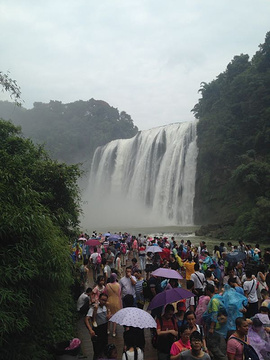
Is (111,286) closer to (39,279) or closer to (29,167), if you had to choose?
(39,279)

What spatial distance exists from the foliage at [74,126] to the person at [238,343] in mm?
64777

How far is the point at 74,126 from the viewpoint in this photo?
76812 mm

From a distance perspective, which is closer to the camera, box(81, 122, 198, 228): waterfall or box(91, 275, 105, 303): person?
box(91, 275, 105, 303): person

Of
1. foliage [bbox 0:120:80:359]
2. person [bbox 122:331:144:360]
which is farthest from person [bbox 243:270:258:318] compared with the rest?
foliage [bbox 0:120:80:359]

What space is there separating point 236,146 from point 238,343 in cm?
2756

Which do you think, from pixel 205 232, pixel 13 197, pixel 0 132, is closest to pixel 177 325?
pixel 13 197

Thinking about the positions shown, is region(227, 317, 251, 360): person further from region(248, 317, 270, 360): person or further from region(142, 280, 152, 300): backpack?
region(142, 280, 152, 300): backpack

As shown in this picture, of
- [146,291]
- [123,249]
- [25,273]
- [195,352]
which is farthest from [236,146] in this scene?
[25,273]

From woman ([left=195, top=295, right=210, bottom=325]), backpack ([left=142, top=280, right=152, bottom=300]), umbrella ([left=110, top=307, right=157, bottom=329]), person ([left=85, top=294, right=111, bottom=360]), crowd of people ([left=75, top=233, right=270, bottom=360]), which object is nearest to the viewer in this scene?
crowd of people ([left=75, top=233, right=270, bottom=360])

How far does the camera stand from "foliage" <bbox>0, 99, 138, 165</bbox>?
70500 millimetres

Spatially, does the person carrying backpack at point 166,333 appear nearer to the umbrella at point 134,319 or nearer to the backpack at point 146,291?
the umbrella at point 134,319

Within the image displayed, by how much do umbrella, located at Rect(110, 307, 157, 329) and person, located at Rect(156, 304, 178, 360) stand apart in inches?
14.6

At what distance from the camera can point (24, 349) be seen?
3611 millimetres

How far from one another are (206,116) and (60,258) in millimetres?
32971
